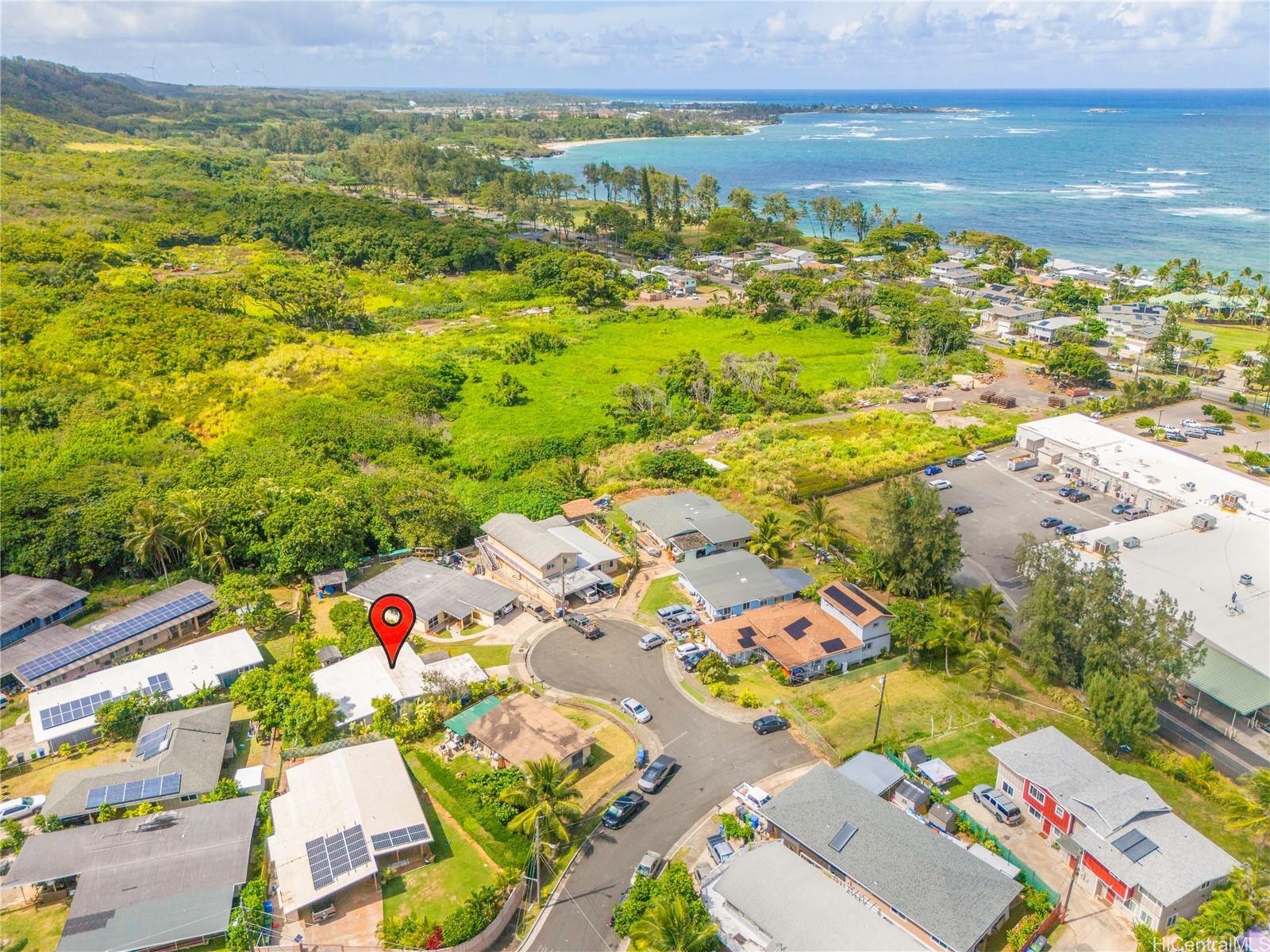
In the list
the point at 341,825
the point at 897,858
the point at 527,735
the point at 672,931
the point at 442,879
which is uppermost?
the point at 672,931

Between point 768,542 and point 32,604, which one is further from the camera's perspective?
point 768,542

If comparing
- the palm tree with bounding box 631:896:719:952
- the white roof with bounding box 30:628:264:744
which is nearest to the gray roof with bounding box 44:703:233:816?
the white roof with bounding box 30:628:264:744

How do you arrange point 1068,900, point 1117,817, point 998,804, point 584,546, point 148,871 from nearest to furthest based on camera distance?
point 1068,900, point 148,871, point 1117,817, point 998,804, point 584,546

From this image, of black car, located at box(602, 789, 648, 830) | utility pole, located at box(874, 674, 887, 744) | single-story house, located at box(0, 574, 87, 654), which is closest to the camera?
black car, located at box(602, 789, 648, 830)

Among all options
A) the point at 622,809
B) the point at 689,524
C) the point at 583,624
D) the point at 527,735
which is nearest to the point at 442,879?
the point at 527,735

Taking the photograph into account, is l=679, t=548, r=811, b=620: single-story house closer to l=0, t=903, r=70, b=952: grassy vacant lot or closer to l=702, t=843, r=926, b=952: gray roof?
l=702, t=843, r=926, b=952: gray roof

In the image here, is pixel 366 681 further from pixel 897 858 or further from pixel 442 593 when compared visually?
pixel 897 858

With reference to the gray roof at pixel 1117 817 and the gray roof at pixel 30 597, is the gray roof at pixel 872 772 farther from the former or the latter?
the gray roof at pixel 30 597
